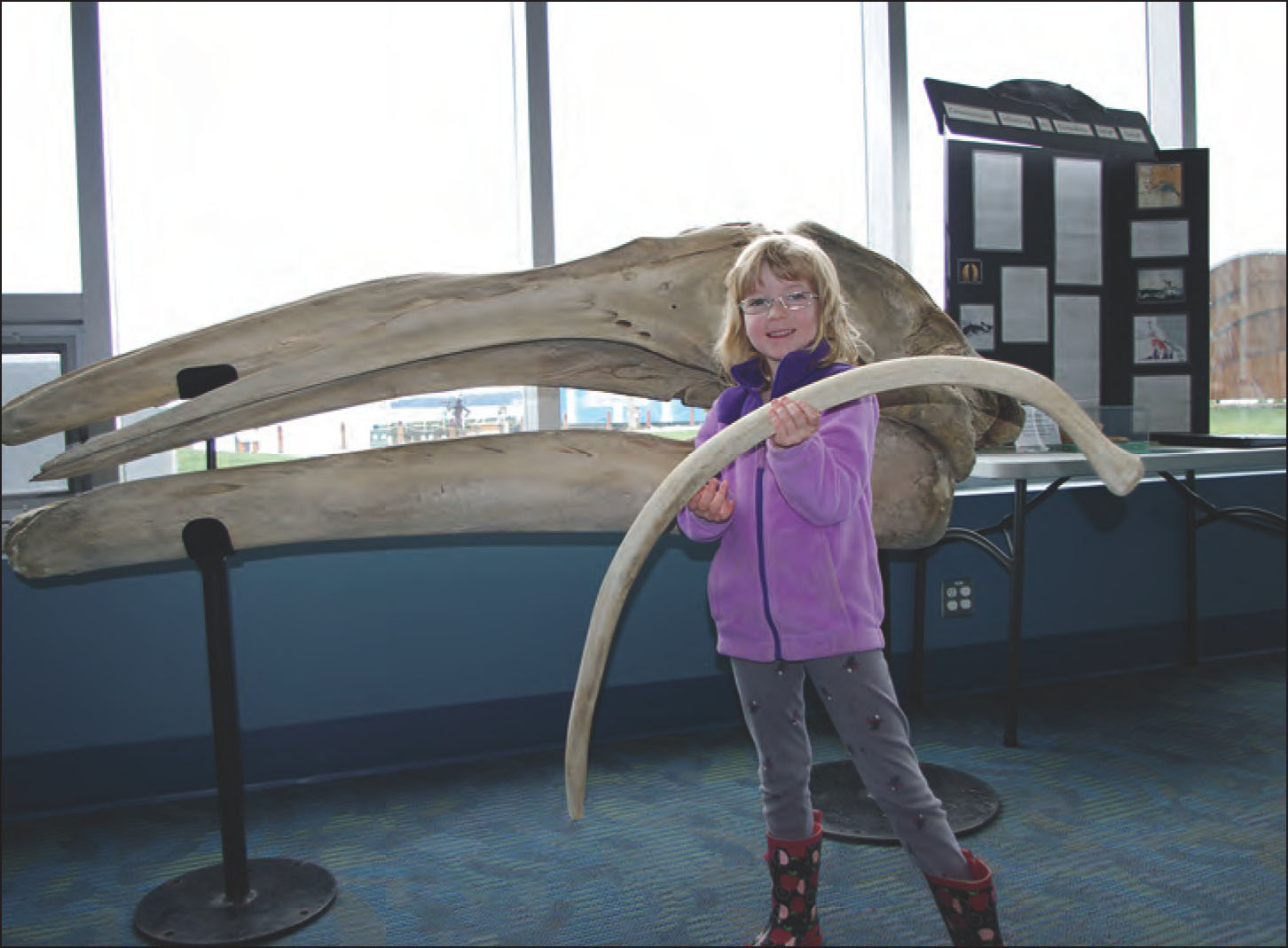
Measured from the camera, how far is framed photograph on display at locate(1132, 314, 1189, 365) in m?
4.20

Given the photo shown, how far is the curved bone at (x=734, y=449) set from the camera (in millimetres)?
1313

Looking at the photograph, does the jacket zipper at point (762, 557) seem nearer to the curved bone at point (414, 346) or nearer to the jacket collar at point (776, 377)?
the jacket collar at point (776, 377)

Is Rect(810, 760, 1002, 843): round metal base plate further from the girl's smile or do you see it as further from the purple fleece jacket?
the girl's smile

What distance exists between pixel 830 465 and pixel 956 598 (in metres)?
2.45

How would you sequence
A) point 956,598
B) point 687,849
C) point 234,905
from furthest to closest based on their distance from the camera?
point 956,598, point 687,849, point 234,905

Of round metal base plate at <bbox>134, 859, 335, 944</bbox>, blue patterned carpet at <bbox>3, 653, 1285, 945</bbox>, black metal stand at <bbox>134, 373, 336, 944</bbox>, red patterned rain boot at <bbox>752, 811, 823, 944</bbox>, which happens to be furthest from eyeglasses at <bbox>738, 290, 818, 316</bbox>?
round metal base plate at <bbox>134, 859, 335, 944</bbox>

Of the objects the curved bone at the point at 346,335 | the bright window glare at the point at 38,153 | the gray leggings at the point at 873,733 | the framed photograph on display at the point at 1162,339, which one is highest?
the bright window glare at the point at 38,153

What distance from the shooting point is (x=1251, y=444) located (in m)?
3.62

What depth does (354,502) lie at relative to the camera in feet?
5.39

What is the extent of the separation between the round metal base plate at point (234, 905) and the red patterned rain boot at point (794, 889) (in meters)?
1.05

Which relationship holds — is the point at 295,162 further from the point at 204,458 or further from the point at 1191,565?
the point at 1191,565

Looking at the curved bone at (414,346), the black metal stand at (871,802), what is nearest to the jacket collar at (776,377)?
the curved bone at (414,346)

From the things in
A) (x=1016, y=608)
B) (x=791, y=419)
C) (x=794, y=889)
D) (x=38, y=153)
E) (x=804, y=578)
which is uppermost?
(x=38, y=153)

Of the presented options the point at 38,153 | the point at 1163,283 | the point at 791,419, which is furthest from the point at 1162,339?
the point at 38,153
